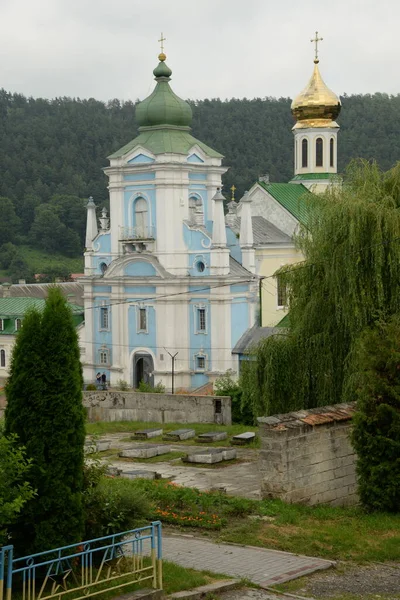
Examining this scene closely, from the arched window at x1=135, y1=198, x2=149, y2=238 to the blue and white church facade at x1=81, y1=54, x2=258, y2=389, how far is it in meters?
0.04

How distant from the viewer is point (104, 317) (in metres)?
45.8

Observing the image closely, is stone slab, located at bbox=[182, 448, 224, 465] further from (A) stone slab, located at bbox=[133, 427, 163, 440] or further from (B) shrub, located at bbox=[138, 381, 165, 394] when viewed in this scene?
(B) shrub, located at bbox=[138, 381, 165, 394]

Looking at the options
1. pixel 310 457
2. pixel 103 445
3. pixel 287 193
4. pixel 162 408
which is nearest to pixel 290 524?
pixel 310 457

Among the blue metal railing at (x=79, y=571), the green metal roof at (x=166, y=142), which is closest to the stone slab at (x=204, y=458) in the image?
the blue metal railing at (x=79, y=571)

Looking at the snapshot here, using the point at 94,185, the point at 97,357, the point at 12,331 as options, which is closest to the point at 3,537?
the point at 97,357

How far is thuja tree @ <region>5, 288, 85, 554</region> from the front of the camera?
10086 millimetres

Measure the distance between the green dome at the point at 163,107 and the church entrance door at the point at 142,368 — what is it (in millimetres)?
9907

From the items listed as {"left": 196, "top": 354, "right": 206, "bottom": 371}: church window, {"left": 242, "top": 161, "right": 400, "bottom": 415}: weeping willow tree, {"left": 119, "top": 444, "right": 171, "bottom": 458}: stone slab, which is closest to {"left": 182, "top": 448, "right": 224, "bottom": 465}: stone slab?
{"left": 119, "top": 444, "right": 171, "bottom": 458}: stone slab

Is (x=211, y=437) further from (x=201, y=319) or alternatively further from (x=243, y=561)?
(x=201, y=319)

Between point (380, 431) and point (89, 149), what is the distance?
100.0m

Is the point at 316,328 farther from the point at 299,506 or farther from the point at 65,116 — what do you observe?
the point at 65,116

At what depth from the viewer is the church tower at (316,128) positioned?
2056 inches

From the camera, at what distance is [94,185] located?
352 feet

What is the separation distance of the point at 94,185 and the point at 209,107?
18933 millimetres
